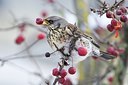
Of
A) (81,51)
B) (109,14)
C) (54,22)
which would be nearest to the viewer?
(109,14)

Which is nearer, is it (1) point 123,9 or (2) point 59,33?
(1) point 123,9

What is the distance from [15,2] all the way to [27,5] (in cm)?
27

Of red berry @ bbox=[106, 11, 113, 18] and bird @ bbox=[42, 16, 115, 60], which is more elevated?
red berry @ bbox=[106, 11, 113, 18]

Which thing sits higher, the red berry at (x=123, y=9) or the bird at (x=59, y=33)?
the red berry at (x=123, y=9)

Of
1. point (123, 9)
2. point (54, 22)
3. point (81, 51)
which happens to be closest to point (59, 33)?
point (54, 22)

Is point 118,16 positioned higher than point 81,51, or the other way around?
point 118,16

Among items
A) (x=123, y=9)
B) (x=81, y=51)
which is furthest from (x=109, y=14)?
(x=81, y=51)

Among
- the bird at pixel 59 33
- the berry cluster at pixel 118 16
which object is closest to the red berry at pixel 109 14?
the berry cluster at pixel 118 16

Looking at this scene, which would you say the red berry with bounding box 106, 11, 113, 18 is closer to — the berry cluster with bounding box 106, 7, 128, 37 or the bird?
the berry cluster with bounding box 106, 7, 128, 37

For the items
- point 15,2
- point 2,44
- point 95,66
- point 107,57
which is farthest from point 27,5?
point 107,57

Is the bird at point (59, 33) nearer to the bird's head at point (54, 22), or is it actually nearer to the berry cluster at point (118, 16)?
the bird's head at point (54, 22)

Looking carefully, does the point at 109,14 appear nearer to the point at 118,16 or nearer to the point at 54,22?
the point at 118,16

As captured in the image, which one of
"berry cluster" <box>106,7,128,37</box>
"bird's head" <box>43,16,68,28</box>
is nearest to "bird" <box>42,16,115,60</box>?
"bird's head" <box>43,16,68,28</box>

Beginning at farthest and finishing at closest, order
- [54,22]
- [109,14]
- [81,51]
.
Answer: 1. [54,22]
2. [81,51]
3. [109,14]
